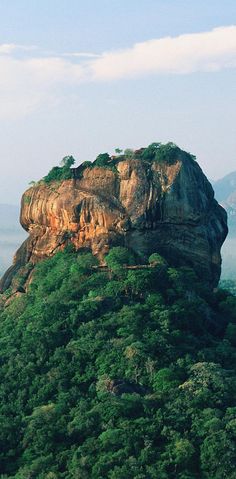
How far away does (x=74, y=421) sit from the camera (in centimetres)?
3684

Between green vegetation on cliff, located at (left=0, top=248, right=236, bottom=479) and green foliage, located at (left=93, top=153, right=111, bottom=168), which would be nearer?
green vegetation on cliff, located at (left=0, top=248, right=236, bottom=479)

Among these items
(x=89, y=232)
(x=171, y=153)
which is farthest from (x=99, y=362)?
(x=171, y=153)

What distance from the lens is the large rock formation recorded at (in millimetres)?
47188

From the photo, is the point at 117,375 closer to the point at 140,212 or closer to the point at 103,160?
the point at 140,212

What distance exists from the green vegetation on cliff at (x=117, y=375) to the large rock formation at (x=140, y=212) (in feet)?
4.42

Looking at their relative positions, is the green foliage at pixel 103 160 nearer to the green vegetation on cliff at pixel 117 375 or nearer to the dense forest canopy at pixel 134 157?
the dense forest canopy at pixel 134 157

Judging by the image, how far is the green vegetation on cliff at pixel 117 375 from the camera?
34.8 m

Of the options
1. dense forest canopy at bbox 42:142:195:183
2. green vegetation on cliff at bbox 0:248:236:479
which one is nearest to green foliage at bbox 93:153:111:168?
dense forest canopy at bbox 42:142:195:183

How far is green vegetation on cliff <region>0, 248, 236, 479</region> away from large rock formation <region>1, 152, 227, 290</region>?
1.35 metres

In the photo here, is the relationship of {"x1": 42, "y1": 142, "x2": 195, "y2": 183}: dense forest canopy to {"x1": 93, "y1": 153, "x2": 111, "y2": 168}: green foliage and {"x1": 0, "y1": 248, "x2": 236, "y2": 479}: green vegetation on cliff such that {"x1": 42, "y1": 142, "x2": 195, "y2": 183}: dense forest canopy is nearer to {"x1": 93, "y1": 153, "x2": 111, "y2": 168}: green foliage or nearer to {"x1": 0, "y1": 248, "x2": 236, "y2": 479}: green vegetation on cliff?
→ {"x1": 93, "y1": 153, "x2": 111, "y2": 168}: green foliage

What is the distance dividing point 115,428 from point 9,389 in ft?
21.5

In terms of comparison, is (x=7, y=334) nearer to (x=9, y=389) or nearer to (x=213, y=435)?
(x=9, y=389)

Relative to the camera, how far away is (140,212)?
4712cm

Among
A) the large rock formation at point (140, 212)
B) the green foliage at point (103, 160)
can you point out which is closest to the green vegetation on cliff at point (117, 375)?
the large rock formation at point (140, 212)
